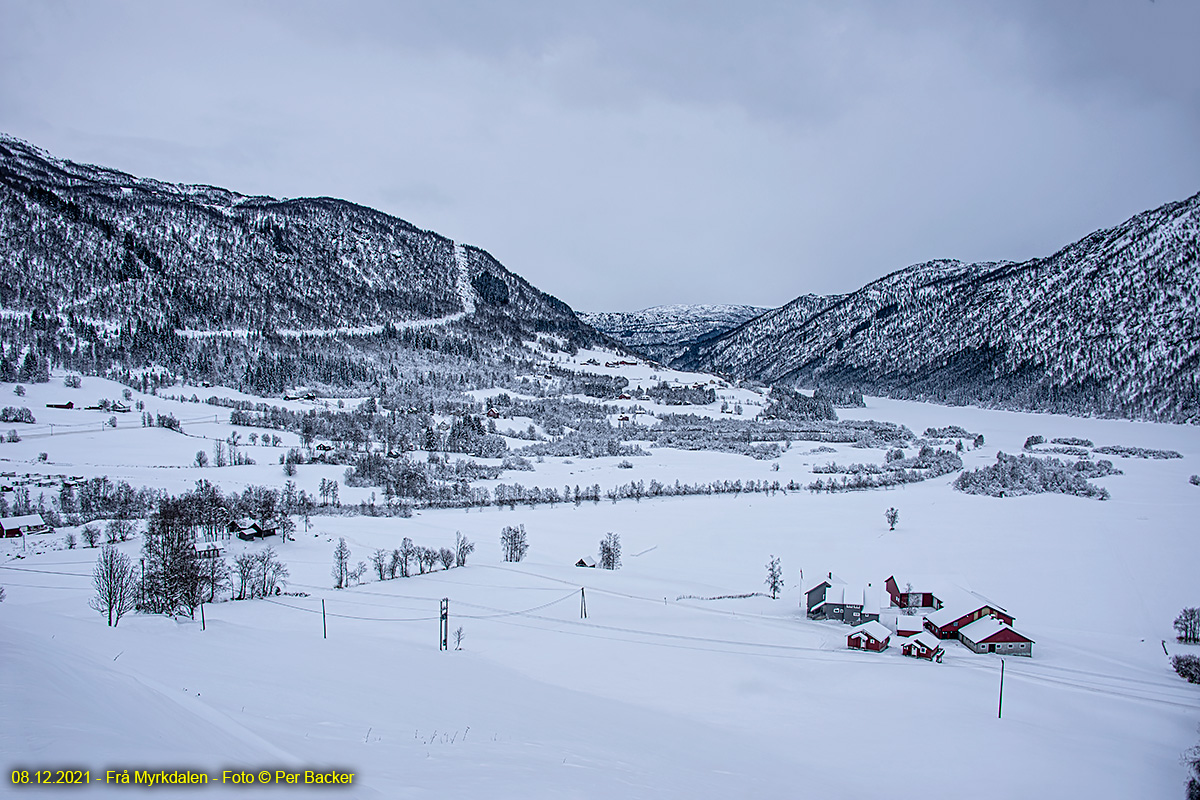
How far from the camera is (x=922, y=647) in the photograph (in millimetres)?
28531

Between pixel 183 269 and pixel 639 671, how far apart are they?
171 metres

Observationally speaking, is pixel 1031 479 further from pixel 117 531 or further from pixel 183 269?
pixel 183 269

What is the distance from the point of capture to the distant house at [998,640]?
28531 millimetres

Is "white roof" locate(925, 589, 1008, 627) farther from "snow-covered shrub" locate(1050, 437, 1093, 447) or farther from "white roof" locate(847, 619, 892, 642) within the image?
"snow-covered shrub" locate(1050, 437, 1093, 447)

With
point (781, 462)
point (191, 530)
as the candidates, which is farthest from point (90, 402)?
point (781, 462)

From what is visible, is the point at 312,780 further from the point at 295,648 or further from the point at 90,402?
the point at 90,402

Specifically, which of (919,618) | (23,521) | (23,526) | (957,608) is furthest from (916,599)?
(23,521)

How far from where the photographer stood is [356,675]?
1823cm

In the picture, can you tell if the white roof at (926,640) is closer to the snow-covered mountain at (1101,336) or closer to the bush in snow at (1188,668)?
the bush in snow at (1188,668)

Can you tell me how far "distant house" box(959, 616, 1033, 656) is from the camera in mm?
28531

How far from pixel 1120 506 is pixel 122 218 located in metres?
201

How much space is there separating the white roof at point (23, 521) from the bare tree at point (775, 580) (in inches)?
2088

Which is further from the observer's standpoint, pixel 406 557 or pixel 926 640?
pixel 406 557

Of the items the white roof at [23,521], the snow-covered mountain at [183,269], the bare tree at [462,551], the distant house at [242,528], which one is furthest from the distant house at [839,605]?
the snow-covered mountain at [183,269]
